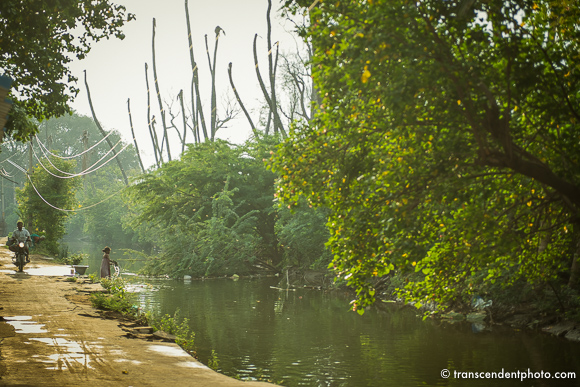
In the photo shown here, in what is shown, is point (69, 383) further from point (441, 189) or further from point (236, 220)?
point (236, 220)

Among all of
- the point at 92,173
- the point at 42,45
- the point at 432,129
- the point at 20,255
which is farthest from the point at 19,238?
the point at 92,173

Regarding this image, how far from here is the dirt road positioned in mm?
5966

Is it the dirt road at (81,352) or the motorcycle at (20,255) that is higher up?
the motorcycle at (20,255)

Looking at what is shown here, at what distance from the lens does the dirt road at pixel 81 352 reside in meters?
5.97

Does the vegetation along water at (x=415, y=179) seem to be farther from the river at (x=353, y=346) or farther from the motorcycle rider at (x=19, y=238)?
the motorcycle rider at (x=19, y=238)

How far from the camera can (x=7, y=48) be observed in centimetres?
1231

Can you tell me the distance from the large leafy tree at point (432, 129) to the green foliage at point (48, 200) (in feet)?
78.3

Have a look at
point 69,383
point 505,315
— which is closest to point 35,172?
point 505,315

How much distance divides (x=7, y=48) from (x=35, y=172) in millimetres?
18364

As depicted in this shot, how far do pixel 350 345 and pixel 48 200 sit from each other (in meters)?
22.4

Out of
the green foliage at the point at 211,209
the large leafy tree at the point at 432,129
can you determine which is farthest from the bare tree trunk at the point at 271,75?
the large leafy tree at the point at 432,129

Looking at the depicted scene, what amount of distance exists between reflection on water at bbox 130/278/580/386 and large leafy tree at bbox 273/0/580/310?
86.9 inches

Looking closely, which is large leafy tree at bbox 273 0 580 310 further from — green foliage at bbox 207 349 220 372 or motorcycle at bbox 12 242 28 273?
motorcycle at bbox 12 242 28 273

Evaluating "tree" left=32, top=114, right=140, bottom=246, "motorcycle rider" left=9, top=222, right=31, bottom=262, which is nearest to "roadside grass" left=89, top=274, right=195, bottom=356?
"motorcycle rider" left=9, top=222, right=31, bottom=262
